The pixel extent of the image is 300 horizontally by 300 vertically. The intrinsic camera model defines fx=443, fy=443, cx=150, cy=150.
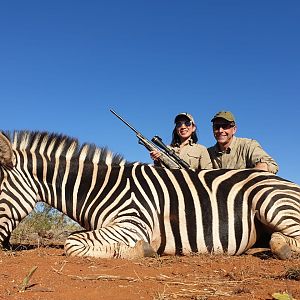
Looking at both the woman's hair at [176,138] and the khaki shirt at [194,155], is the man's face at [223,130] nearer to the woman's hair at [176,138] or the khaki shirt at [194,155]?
the khaki shirt at [194,155]

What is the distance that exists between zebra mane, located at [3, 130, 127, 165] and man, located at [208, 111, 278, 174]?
205 centimetres

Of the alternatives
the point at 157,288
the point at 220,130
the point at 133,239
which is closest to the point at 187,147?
the point at 220,130

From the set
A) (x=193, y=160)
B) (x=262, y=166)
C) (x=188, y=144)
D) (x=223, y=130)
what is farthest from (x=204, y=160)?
(x=262, y=166)

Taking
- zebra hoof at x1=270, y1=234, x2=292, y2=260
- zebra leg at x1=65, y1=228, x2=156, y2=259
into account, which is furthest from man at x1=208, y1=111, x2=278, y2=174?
→ zebra leg at x1=65, y1=228, x2=156, y2=259

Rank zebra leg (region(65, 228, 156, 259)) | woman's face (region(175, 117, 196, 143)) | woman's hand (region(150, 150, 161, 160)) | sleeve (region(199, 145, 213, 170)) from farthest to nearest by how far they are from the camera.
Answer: woman's face (region(175, 117, 196, 143)) → sleeve (region(199, 145, 213, 170)) → woman's hand (region(150, 150, 161, 160)) → zebra leg (region(65, 228, 156, 259))

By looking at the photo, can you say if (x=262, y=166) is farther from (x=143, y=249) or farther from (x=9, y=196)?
(x=9, y=196)

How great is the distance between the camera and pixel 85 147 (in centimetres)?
462

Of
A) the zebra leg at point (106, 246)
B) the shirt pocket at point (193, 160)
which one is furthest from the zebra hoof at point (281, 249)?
the shirt pocket at point (193, 160)

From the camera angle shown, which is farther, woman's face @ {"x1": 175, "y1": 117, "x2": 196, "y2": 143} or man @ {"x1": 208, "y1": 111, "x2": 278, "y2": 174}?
woman's face @ {"x1": 175, "y1": 117, "x2": 196, "y2": 143}

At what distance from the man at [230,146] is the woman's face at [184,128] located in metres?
0.54

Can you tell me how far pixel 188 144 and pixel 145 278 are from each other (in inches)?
168

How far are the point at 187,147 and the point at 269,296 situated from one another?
4.58 meters

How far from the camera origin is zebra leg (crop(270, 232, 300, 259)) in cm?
369

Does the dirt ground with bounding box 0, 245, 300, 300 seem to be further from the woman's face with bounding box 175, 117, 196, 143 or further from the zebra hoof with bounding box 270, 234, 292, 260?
the woman's face with bounding box 175, 117, 196, 143
